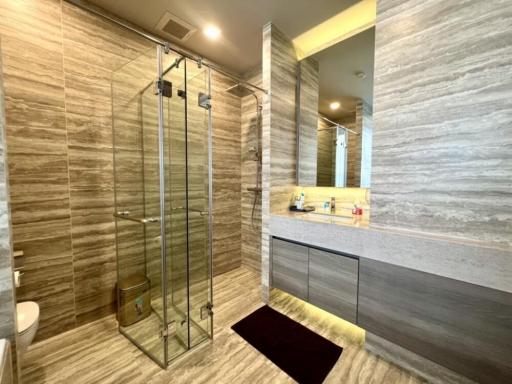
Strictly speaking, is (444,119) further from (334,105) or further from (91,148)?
(91,148)

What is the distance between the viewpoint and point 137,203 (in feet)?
6.09

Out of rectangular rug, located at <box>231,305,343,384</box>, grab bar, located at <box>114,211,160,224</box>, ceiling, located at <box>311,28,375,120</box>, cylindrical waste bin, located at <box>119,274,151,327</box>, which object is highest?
ceiling, located at <box>311,28,375,120</box>

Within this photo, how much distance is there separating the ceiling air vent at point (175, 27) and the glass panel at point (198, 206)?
32.1 inches

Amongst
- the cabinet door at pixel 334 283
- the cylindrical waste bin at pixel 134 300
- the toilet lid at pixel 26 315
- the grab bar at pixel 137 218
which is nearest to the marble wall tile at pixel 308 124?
the cabinet door at pixel 334 283

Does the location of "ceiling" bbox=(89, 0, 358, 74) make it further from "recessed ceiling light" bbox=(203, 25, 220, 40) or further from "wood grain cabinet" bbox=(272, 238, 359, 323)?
"wood grain cabinet" bbox=(272, 238, 359, 323)

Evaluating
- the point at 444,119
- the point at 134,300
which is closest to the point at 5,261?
the point at 134,300

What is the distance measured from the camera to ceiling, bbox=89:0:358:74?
1.83m

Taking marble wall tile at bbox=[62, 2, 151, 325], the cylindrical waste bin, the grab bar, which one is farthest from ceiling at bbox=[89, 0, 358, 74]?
the cylindrical waste bin

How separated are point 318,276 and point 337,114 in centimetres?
169

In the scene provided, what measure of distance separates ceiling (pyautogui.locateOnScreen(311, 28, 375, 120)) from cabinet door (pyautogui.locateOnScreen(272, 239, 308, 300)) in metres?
1.50

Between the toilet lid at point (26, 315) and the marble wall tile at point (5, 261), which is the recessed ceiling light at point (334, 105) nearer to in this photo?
the marble wall tile at point (5, 261)

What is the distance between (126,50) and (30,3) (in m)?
0.63

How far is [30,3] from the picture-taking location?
5.09 ft

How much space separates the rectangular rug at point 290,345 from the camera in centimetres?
149
